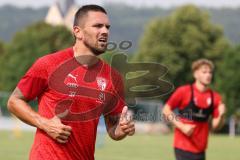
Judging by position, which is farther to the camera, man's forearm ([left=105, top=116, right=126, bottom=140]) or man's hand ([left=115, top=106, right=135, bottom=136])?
man's forearm ([left=105, top=116, right=126, bottom=140])

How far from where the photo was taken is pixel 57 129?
6.59 m

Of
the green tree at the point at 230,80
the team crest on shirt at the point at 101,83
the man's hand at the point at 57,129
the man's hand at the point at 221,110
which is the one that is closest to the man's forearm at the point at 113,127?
the team crest on shirt at the point at 101,83

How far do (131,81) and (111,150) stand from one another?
11620 mm

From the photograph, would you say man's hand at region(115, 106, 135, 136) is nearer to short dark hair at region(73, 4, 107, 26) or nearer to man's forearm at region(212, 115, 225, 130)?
short dark hair at region(73, 4, 107, 26)

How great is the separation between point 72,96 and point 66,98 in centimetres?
6

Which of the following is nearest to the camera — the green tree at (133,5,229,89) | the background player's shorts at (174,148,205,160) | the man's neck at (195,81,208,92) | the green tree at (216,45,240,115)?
the background player's shorts at (174,148,205,160)

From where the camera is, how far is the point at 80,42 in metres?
7.03

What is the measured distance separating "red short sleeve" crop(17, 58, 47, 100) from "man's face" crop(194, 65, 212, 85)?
5.54m

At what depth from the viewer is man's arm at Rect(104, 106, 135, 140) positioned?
6719 mm

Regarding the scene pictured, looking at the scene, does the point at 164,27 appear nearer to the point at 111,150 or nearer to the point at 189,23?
the point at 189,23

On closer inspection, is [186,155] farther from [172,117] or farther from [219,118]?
[219,118]

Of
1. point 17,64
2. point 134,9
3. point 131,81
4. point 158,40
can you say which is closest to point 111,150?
point 131,81

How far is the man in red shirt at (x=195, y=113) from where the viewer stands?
1177 cm

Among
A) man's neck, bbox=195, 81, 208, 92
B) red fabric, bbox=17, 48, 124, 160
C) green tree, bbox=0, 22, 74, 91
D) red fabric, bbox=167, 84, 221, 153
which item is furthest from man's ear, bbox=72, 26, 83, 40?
green tree, bbox=0, 22, 74, 91
